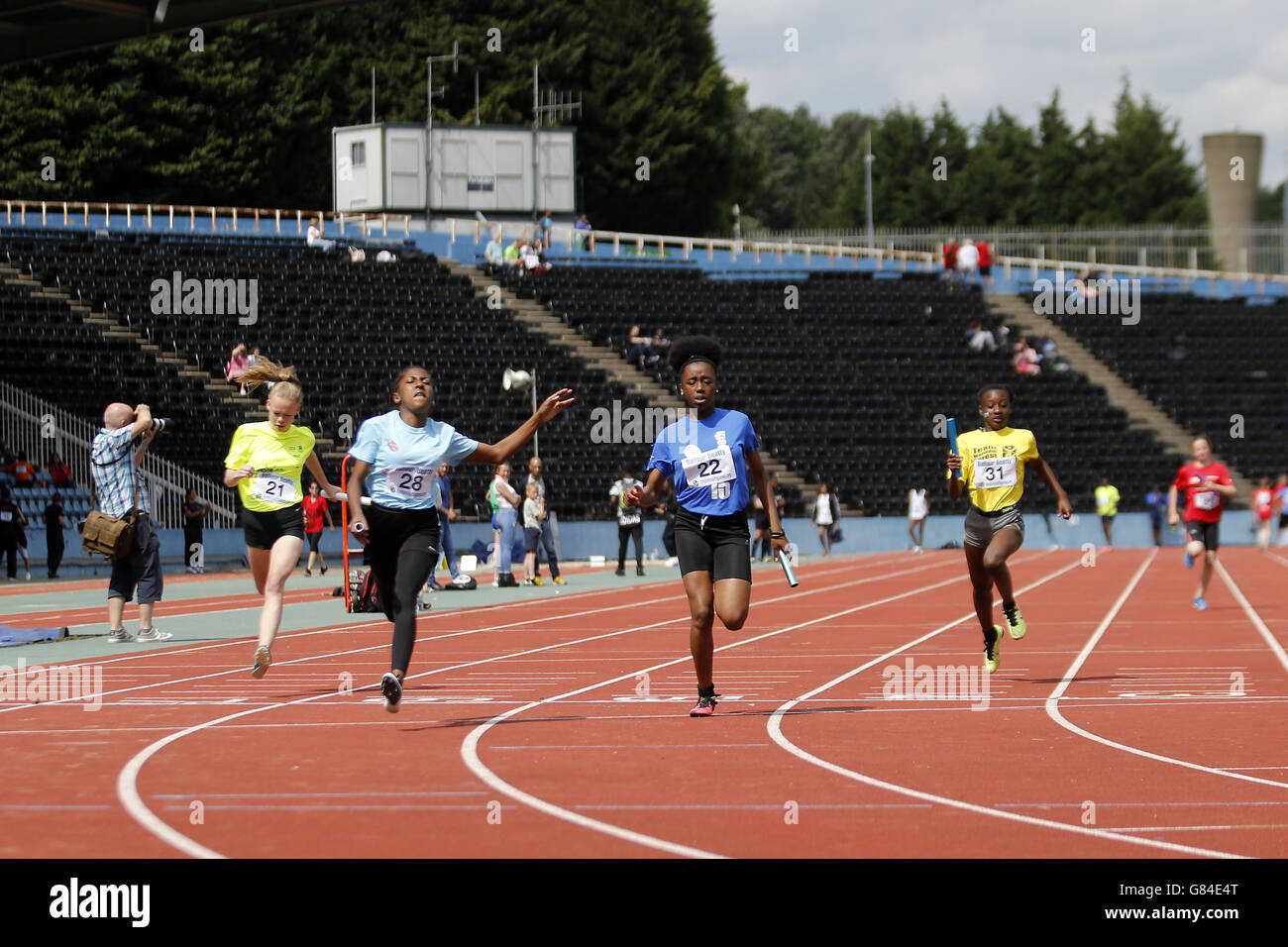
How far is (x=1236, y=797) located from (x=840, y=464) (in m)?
32.4

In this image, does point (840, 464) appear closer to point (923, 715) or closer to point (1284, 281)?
point (1284, 281)

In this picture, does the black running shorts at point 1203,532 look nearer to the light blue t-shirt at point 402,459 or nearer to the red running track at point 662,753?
the red running track at point 662,753

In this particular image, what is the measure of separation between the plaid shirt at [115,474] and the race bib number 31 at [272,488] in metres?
3.53

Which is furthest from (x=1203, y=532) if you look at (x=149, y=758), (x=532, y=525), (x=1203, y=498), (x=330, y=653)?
(x=149, y=758)

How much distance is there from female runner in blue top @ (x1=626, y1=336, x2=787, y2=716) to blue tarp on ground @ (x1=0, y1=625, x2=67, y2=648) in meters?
7.47

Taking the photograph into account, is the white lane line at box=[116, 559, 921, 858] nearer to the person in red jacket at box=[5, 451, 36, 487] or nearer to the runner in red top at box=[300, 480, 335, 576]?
the runner in red top at box=[300, 480, 335, 576]

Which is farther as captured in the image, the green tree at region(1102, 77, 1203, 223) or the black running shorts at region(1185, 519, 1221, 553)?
the green tree at region(1102, 77, 1203, 223)

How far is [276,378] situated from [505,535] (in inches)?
497

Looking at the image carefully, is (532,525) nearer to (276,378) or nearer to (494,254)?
(276,378)

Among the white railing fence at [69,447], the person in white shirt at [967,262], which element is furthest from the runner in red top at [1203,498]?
the person in white shirt at [967,262]

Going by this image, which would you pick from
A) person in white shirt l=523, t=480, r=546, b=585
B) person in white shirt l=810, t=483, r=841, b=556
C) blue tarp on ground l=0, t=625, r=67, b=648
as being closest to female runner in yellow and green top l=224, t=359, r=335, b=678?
blue tarp on ground l=0, t=625, r=67, b=648

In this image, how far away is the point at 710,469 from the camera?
932 cm

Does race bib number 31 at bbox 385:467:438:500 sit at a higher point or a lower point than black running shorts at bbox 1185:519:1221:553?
higher

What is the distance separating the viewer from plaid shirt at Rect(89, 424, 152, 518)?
14.0 m
